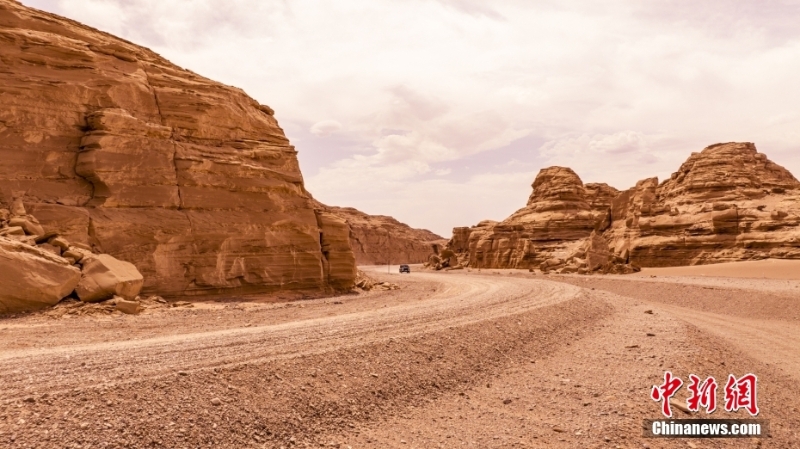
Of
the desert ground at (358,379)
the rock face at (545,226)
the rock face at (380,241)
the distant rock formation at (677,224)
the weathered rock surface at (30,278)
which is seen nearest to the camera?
the desert ground at (358,379)

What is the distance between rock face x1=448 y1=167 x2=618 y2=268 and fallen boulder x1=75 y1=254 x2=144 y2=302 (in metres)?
43.6

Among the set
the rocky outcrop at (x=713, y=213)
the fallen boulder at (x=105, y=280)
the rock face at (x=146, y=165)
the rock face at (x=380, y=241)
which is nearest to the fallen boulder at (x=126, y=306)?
the fallen boulder at (x=105, y=280)

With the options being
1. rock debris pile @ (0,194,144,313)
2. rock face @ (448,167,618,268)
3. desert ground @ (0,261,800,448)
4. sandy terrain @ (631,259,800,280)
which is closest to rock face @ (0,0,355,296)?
rock debris pile @ (0,194,144,313)

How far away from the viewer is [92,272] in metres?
14.2

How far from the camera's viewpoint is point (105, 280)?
46.7 ft

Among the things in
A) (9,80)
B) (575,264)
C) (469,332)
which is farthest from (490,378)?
(575,264)

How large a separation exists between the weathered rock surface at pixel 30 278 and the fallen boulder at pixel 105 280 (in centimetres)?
39

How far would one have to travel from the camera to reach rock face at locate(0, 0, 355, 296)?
16266 mm

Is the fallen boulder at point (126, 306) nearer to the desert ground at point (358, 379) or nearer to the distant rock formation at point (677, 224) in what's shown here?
the desert ground at point (358, 379)

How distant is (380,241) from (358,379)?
9078 centimetres

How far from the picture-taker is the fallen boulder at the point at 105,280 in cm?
1388

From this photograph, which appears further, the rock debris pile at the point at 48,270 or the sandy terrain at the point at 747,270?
the sandy terrain at the point at 747,270

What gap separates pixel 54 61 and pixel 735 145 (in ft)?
183

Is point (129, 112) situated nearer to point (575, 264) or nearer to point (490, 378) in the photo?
point (490, 378)
